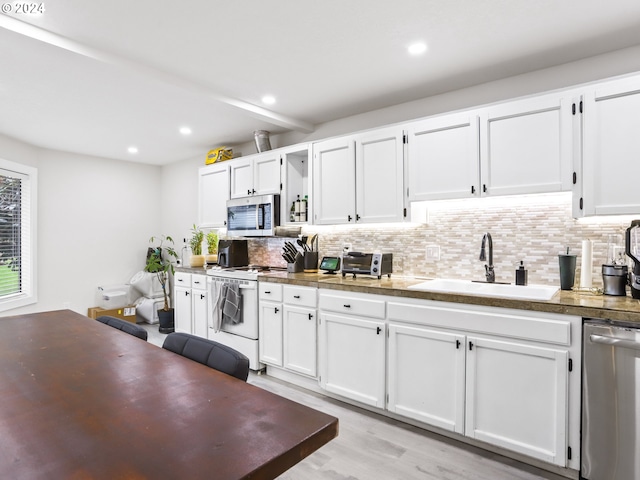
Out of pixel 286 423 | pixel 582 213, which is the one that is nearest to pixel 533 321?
pixel 582 213

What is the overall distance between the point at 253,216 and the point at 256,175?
461 mm

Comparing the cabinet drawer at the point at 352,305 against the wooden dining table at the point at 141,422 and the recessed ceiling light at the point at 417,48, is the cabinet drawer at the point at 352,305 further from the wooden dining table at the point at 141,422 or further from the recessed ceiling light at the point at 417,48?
the recessed ceiling light at the point at 417,48

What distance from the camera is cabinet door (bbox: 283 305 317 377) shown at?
2.99m

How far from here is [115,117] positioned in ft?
11.9

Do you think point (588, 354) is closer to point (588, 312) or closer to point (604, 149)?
point (588, 312)

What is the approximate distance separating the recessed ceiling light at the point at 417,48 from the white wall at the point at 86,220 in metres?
4.60

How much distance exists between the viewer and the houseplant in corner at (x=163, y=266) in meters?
5.06

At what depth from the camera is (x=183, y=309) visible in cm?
438

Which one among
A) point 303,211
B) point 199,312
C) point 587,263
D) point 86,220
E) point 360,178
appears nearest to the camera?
point 587,263

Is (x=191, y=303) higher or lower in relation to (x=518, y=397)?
higher

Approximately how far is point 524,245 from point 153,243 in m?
5.41

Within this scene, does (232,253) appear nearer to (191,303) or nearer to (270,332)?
(191,303)

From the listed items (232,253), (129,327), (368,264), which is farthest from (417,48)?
(232,253)

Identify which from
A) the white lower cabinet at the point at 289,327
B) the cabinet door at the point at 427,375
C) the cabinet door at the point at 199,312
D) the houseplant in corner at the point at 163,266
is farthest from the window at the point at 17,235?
the cabinet door at the point at 427,375
